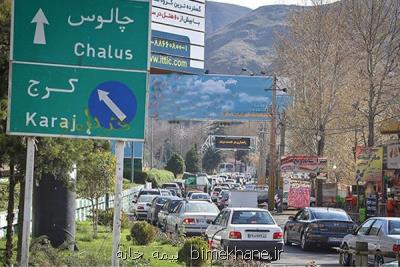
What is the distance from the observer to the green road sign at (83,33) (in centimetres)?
824

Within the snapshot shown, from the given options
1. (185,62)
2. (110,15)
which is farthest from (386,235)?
(185,62)

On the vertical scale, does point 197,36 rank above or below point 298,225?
above

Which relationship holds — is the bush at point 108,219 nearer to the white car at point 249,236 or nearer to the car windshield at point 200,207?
the car windshield at point 200,207

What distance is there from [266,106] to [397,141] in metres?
18.7

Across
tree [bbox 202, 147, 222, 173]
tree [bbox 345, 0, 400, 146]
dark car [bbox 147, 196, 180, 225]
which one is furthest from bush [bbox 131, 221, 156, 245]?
tree [bbox 202, 147, 222, 173]

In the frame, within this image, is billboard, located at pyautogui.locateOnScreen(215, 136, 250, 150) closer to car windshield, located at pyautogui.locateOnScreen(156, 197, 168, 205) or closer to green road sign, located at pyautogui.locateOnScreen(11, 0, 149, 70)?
car windshield, located at pyautogui.locateOnScreen(156, 197, 168, 205)

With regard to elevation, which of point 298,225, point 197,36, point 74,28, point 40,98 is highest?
point 197,36

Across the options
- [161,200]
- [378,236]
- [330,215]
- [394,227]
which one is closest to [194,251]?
[378,236]

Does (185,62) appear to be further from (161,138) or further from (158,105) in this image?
(161,138)

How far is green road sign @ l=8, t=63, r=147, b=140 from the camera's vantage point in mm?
8266

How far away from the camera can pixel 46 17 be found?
8.25 meters

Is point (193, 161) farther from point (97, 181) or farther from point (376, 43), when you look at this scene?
point (97, 181)

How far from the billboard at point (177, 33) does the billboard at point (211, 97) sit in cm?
810

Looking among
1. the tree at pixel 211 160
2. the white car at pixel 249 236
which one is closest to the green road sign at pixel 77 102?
the white car at pixel 249 236
